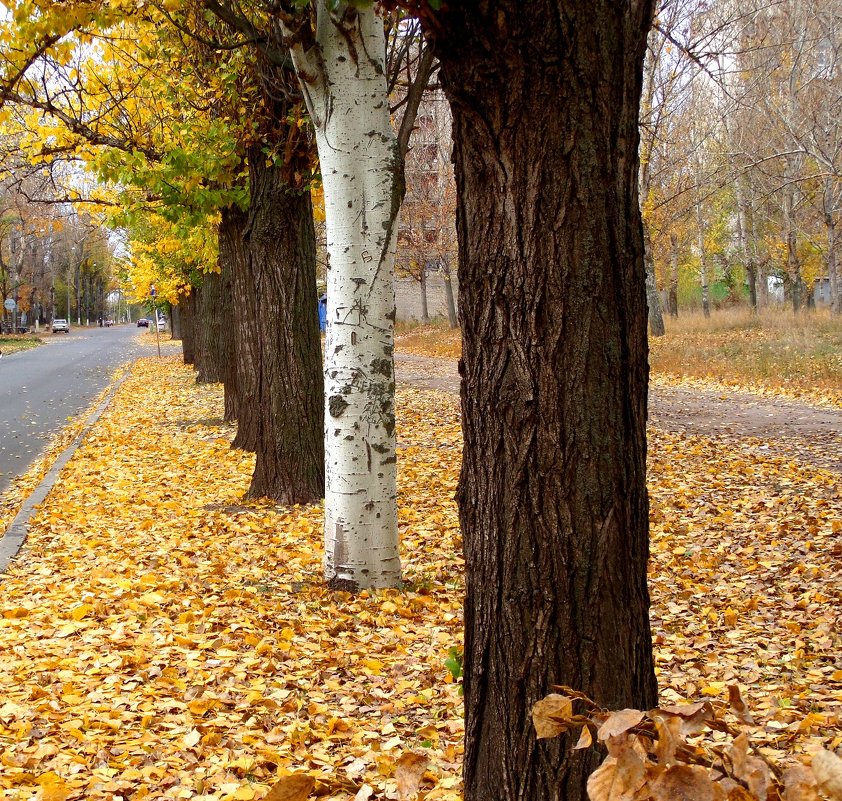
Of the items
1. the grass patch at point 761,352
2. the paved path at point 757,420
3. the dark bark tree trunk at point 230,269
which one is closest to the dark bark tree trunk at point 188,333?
the grass patch at point 761,352

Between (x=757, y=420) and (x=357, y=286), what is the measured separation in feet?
31.6

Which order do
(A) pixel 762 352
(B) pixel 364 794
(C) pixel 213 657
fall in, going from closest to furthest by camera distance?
(B) pixel 364 794 → (C) pixel 213 657 → (A) pixel 762 352

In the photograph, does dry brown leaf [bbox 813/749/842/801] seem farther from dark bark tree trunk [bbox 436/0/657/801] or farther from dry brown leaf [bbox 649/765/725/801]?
dark bark tree trunk [bbox 436/0/657/801]

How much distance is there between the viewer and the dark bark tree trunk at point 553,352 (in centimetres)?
254

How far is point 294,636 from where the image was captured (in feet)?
18.4

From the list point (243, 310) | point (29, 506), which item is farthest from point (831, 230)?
point (29, 506)

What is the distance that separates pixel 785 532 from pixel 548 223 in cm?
591

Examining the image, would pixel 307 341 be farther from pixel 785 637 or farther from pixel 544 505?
pixel 544 505

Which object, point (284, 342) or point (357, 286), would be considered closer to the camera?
point (357, 286)

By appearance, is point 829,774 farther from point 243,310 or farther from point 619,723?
point 243,310

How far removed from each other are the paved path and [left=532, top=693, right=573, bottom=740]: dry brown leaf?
9218 mm

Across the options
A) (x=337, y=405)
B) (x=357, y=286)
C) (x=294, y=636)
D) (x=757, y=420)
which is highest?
(x=357, y=286)

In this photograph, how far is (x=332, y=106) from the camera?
19.9ft

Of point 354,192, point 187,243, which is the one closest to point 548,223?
point 354,192
